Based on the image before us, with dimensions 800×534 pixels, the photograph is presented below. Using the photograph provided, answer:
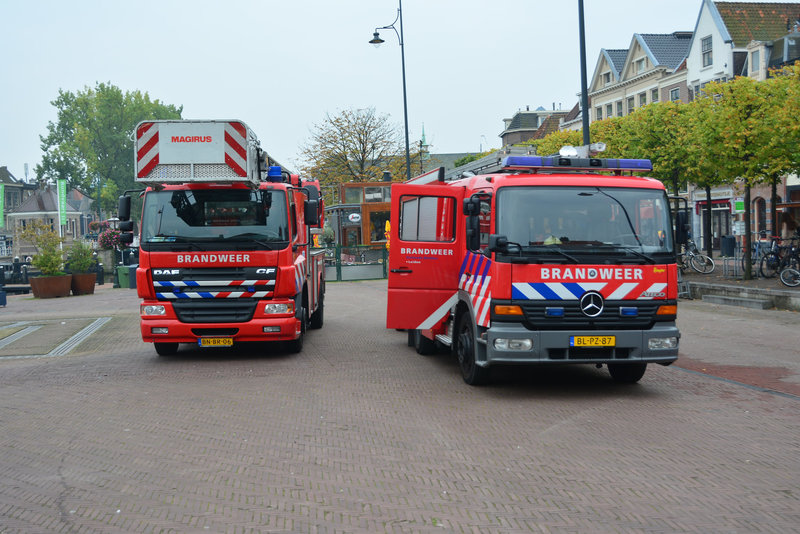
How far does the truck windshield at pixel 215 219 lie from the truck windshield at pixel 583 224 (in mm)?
3889

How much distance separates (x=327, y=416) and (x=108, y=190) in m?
87.7

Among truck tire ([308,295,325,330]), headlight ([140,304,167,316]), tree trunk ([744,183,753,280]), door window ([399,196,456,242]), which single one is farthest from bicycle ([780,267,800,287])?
headlight ([140,304,167,316])

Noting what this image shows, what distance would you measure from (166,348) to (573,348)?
21.2 ft

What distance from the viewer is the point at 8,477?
18.8 feet

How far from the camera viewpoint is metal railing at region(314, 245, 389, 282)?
33.2m

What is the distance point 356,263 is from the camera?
33531mm

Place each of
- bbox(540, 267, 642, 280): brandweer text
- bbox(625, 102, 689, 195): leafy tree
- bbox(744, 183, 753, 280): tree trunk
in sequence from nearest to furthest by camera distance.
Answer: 1. bbox(540, 267, 642, 280): brandweer text
2. bbox(744, 183, 753, 280): tree trunk
3. bbox(625, 102, 689, 195): leafy tree

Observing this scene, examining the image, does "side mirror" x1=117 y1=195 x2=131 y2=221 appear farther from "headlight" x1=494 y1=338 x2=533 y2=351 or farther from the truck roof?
"headlight" x1=494 y1=338 x2=533 y2=351

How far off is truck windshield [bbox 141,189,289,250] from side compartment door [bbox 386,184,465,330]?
1.78 metres

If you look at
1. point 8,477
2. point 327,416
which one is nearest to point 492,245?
point 327,416

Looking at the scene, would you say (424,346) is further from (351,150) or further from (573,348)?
(351,150)

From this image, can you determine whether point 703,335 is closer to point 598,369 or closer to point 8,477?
point 598,369

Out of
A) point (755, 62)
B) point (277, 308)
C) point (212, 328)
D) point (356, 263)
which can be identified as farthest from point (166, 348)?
point (755, 62)

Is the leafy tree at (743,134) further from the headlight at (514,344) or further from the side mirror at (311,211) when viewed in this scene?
the headlight at (514,344)
